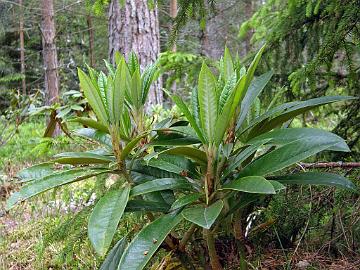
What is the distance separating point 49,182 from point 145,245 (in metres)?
0.35

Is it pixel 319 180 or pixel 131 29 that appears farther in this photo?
pixel 131 29

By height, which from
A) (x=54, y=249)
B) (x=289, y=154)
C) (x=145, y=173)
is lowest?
(x=54, y=249)

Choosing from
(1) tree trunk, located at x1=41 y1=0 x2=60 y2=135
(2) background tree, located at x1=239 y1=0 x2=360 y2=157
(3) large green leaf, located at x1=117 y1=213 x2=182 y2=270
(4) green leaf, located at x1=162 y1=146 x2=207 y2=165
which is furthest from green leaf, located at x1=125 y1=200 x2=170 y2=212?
(1) tree trunk, located at x1=41 y1=0 x2=60 y2=135

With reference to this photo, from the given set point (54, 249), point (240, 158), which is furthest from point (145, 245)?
point (54, 249)

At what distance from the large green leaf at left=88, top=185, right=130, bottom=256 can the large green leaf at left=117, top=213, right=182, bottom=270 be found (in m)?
0.11

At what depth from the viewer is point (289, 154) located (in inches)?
50.4

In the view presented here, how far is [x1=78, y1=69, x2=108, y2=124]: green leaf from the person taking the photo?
1.33 m

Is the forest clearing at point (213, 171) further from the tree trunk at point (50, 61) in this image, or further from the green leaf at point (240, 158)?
the tree trunk at point (50, 61)

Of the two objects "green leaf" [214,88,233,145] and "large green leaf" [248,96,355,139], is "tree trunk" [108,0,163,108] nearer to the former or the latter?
"large green leaf" [248,96,355,139]

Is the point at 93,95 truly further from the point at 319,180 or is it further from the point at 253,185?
the point at 319,180

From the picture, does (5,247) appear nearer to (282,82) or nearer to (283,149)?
(282,82)

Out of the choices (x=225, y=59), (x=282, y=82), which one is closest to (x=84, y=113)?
(x=282, y=82)

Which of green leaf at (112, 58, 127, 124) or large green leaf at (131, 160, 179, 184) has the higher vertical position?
green leaf at (112, 58, 127, 124)

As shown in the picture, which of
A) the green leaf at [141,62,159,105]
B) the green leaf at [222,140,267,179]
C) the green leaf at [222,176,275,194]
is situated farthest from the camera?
the green leaf at [141,62,159,105]
